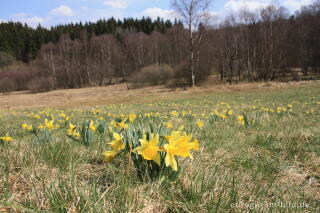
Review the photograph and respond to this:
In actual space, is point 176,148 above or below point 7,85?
below

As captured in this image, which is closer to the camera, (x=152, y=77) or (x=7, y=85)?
(x=152, y=77)

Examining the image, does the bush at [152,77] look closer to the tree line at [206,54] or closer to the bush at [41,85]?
the tree line at [206,54]

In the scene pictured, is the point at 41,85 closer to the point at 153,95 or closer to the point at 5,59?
the point at 5,59

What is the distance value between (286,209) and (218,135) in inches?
77.2

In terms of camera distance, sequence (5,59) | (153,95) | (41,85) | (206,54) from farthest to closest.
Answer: (5,59) < (41,85) < (206,54) < (153,95)

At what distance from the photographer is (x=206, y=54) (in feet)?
110

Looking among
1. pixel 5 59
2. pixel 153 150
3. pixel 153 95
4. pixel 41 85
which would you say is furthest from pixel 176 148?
pixel 5 59

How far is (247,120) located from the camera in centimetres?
385

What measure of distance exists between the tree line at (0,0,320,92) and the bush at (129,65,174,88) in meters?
0.17

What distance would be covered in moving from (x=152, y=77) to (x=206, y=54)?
31.4 ft

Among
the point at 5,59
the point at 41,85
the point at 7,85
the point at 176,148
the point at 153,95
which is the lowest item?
the point at 153,95

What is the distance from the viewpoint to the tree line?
3130cm

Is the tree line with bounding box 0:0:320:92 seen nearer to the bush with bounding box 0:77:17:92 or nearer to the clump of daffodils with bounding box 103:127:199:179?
the bush with bounding box 0:77:17:92

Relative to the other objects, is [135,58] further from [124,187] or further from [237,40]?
[124,187]
